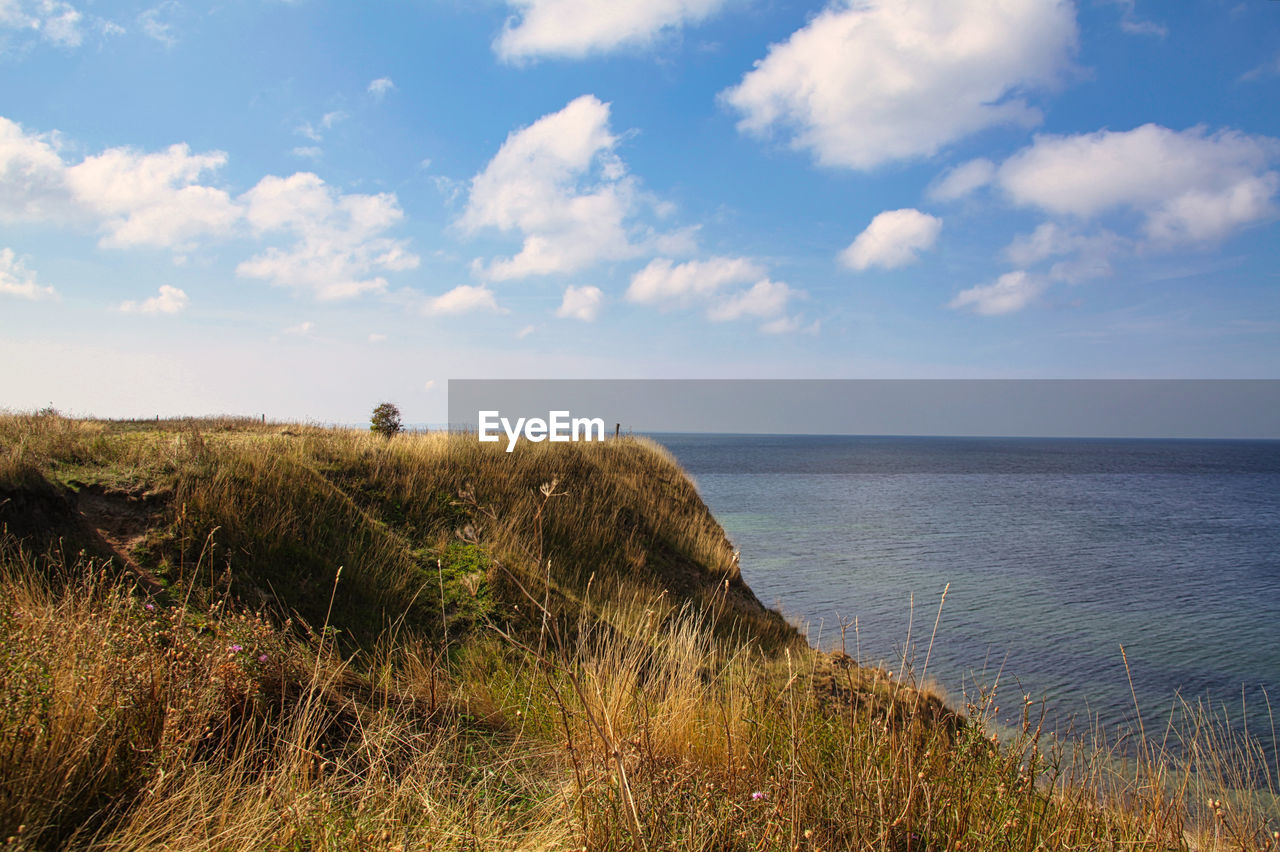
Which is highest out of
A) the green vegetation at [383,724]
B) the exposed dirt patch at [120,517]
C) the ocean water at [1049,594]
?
the exposed dirt patch at [120,517]

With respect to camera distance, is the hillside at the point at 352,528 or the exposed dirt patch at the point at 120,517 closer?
the exposed dirt patch at the point at 120,517

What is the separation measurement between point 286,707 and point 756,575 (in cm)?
1932

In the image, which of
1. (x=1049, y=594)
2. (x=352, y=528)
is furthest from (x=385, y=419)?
(x=1049, y=594)

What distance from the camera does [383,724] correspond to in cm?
420

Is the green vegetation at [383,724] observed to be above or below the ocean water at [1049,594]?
above

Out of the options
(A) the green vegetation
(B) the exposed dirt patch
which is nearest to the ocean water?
(A) the green vegetation

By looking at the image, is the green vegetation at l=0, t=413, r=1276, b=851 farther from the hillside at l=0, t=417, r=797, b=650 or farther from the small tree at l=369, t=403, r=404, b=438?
the small tree at l=369, t=403, r=404, b=438

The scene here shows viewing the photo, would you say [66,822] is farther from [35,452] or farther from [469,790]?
[35,452]

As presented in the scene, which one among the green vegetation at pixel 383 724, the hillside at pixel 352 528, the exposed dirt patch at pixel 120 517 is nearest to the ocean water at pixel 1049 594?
the green vegetation at pixel 383 724

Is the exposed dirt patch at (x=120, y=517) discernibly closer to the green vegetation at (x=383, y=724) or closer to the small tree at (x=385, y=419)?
the green vegetation at (x=383, y=724)

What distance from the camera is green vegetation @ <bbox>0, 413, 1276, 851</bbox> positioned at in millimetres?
3078

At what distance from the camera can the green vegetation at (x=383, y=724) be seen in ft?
10.1

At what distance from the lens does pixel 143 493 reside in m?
8.32

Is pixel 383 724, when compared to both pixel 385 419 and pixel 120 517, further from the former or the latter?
pixel 385 419
